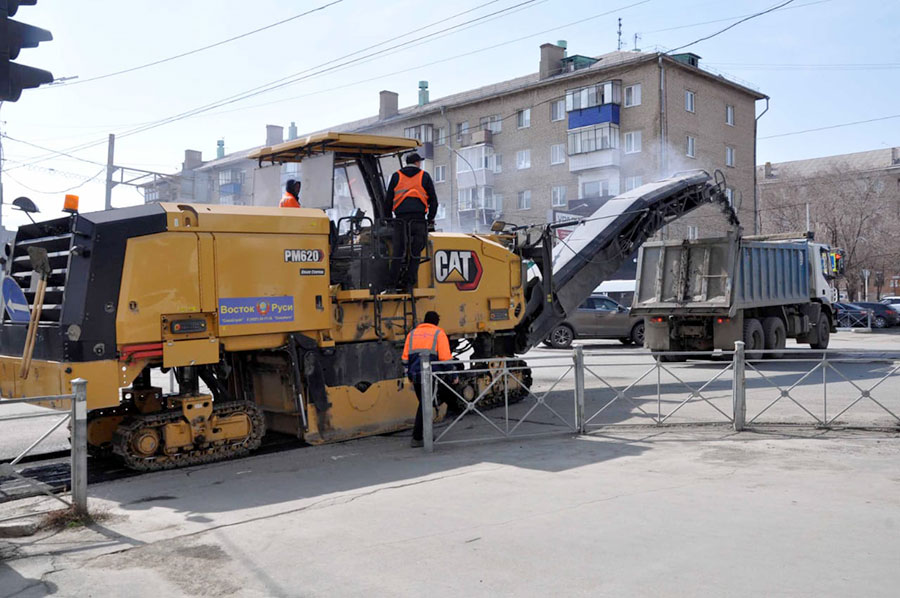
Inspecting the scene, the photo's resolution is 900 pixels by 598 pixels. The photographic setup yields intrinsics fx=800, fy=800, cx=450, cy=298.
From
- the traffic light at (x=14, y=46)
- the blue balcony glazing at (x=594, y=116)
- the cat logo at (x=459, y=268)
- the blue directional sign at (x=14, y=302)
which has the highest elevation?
the blue balcony glazing at (x=594, y=116)

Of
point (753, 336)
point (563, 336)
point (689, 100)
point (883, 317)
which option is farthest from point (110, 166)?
point (883, 317)

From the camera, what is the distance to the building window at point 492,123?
4838cm

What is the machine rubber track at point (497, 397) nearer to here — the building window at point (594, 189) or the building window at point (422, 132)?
the building window at point (594, 189)

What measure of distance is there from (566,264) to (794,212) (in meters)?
41.5

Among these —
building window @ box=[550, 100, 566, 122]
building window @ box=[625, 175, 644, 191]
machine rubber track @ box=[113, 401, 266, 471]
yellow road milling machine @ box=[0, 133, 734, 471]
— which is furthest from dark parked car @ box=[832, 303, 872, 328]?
machine rubber track @ box=[113, 401, 266, 471]

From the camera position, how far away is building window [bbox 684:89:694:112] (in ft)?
138

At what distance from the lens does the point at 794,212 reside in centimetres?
5025

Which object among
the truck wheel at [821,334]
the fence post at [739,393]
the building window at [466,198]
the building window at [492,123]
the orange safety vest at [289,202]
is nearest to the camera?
the fence post at [739,393]

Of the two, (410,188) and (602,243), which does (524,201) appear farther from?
(410,188)

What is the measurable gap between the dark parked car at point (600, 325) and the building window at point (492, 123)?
83.9 feet

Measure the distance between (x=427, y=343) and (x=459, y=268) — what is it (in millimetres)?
2076

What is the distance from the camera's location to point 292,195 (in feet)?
32.8

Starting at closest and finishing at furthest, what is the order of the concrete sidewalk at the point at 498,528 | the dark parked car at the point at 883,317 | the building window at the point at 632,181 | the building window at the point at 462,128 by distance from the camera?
the concrete sidewalk at the point at 498,528 < the dark parked car at the point at 883,317 < the building window at the point at 632,181 < the building window at the point at 462,128

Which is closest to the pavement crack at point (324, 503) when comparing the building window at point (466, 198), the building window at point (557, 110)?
the building window at point (557, 110)
